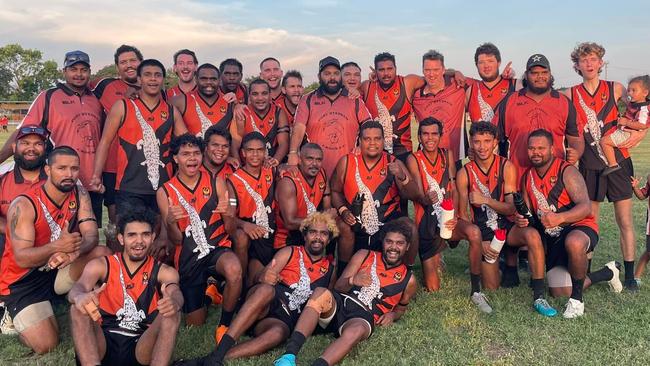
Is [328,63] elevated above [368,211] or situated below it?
above

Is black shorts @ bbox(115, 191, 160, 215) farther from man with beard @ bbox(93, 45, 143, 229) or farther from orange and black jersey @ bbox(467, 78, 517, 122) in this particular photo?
orange and black jersey @ bbox(467, 78, 517, 122)

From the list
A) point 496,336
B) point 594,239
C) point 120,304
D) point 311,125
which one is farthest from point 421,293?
point 120,304

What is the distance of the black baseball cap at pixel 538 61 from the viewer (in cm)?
624

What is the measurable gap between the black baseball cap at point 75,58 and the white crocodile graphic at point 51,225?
1.96 m

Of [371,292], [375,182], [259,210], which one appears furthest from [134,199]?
[371,292]

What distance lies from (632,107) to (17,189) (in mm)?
7056

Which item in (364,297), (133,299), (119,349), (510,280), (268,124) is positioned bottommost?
(510,280)

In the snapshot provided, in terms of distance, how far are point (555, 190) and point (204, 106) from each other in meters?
4.34

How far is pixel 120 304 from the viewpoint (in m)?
4.28

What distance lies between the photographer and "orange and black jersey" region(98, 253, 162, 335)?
4.27 metres

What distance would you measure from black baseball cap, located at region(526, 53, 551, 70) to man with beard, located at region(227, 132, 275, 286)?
336 centimetres

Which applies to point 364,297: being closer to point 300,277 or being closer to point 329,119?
point 300,277

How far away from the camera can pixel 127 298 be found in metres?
4.27

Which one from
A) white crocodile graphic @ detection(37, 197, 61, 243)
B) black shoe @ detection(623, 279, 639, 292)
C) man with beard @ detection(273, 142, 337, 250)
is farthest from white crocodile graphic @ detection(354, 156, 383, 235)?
white crocodile graphic @ detection(37, 197, 61, 243)
